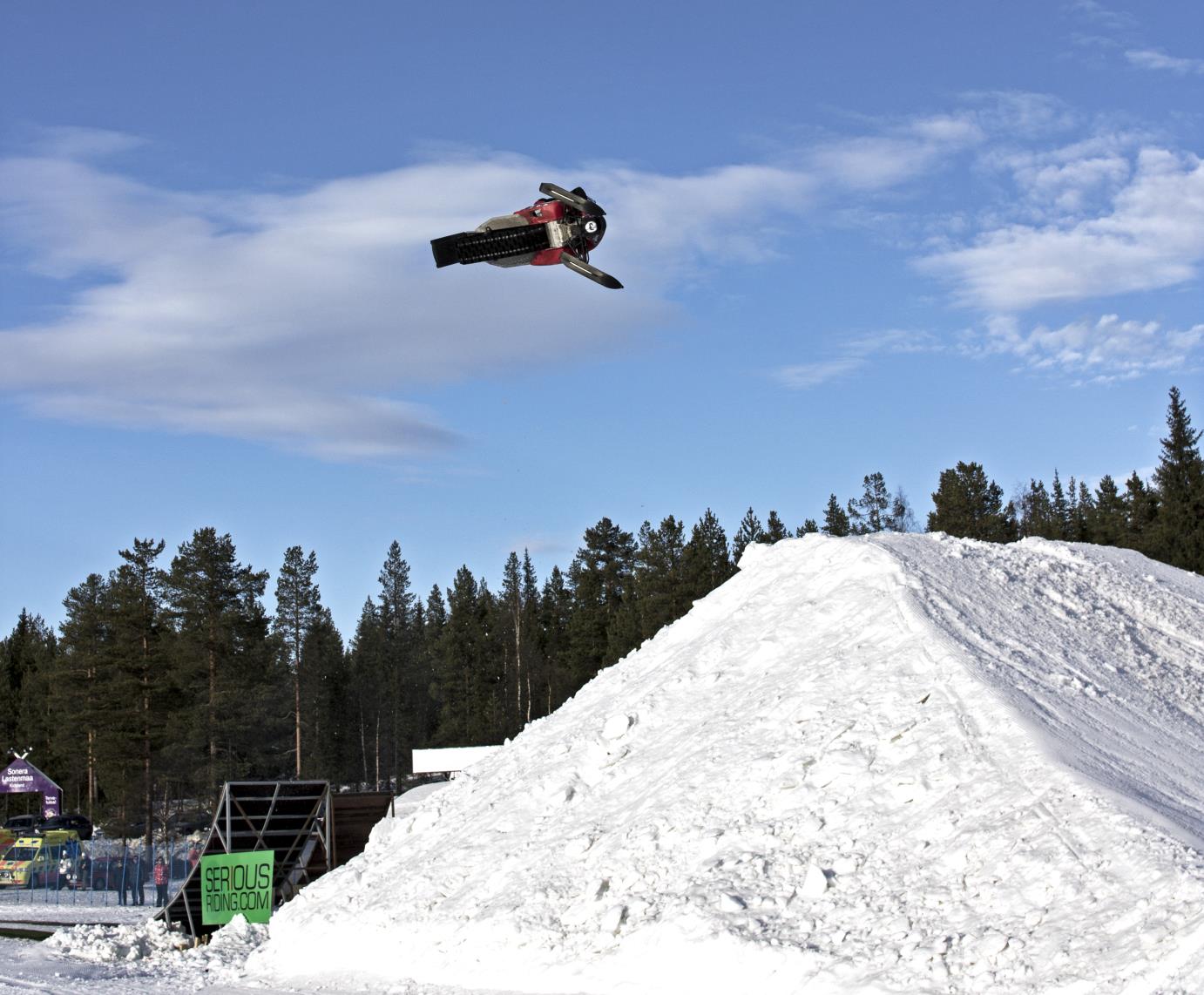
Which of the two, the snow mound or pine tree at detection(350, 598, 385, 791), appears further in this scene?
pine tree at detection(350, 598, 385, 791)

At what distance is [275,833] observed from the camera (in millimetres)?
22453

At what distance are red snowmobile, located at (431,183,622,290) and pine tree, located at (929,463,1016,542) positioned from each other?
39959 mm

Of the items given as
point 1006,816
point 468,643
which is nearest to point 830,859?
point 1006,816

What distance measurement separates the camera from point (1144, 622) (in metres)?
21.4

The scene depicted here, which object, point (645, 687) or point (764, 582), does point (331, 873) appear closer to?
point (645, 687)

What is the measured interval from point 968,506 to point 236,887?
139 feet

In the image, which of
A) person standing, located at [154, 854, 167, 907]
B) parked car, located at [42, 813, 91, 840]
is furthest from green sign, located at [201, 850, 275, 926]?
parked car, located at [42, 813, 91, 840]

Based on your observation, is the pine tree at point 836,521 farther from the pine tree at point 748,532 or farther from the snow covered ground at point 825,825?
the snow covered ground at point 825,825

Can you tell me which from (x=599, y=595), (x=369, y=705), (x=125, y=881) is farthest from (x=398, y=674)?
(x=125, y=881)

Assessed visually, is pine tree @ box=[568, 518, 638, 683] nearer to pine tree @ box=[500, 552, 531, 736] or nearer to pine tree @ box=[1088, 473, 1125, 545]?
pine tree @ box=[500, 552, 531, 736]

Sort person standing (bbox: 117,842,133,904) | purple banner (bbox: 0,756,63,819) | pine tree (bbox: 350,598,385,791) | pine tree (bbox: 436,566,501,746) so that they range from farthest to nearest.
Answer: pine tree (bbox: 350,598,385,791) < pine tree (bbox: 436,566,501,746) < purple banner (bbox: 0,756,63,819) < person standing (bbox: 117,842,133,904)

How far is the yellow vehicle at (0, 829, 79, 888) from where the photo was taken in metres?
32.2

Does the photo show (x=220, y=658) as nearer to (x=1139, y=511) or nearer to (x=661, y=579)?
(x=661, y=579)

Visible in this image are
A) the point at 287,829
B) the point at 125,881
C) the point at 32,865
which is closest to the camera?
the point at 287,829
